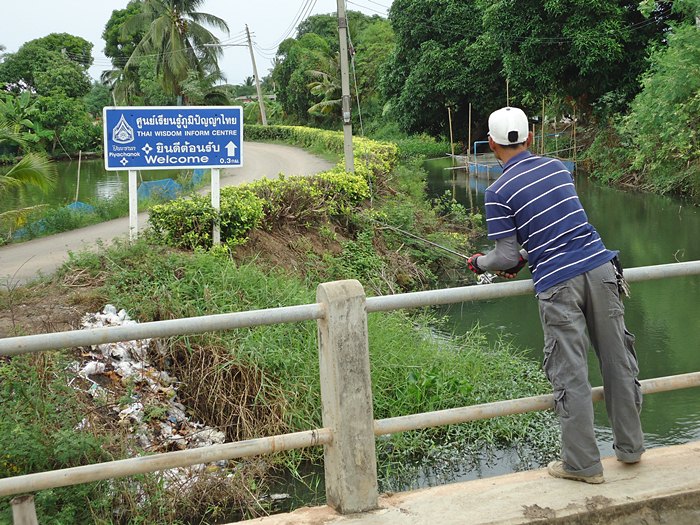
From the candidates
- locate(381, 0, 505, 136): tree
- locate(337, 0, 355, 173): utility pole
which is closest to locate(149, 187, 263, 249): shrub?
locate(337, 0, 355, 173): utility pole

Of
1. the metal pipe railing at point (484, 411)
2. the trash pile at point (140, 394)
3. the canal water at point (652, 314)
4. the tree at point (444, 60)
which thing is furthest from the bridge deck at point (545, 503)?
the tree at point (444, 60)

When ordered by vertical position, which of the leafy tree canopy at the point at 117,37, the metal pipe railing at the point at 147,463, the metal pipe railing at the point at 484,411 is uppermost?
the leafy tree canopy at the point at 117,37

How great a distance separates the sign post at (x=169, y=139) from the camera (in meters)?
9.34

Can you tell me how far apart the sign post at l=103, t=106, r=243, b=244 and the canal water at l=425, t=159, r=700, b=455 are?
380 cm

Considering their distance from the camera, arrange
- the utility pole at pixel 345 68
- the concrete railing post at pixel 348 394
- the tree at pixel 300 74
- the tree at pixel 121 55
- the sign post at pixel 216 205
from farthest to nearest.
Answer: the tree at pixel 300 74 < the tree at pixel 121 55 < the utility pole at pixel 345 68 < the sign post at pixel 216 205 < the concrete railing post at pixel 348 394

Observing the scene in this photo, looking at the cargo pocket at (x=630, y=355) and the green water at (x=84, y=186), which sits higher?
the green water at (x=84, y=186)

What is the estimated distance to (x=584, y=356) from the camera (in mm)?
3246

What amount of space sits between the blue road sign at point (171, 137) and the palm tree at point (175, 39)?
96.9 ft

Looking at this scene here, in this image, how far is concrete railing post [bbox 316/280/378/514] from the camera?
10.1 ft

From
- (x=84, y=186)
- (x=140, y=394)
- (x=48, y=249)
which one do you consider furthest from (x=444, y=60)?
(x=140, y=394)

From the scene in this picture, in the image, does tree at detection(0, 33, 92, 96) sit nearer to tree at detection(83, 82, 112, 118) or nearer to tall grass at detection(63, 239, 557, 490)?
tree at detection(83, 82, 112, 118)

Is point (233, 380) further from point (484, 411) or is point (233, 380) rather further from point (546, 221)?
point (546, 221)

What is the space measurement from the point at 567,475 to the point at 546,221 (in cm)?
103

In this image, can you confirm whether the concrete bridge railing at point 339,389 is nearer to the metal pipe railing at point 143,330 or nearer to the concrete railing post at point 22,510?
the metal pipe railing at point 143,330
